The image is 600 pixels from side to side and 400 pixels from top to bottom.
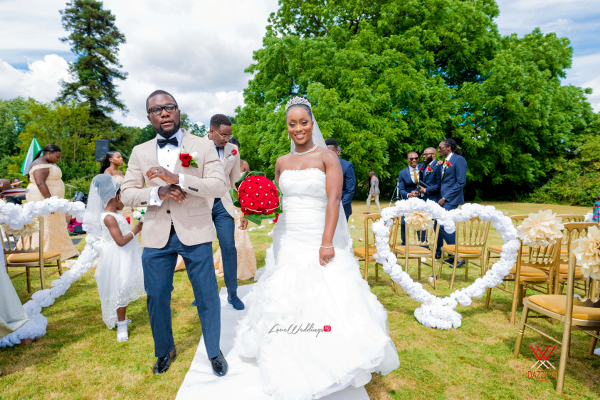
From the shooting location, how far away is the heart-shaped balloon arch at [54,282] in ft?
13.0

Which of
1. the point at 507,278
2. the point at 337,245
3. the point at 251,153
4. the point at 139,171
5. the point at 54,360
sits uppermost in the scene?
the point at 251,153

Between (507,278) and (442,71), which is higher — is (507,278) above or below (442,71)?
below

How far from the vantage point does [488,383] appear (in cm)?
322

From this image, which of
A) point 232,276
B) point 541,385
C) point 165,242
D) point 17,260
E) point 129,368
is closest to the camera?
point 165,242

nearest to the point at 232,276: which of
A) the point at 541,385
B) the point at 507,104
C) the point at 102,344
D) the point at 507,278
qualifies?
the point at 102,344

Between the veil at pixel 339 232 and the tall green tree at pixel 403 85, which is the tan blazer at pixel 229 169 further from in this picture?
the tall green tree at pixel 403 85

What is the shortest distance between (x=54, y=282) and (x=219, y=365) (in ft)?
9.88

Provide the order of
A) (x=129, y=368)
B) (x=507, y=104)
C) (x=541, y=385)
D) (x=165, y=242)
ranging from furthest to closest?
(x=507, y=104) < (x=129, y=368) < (x=541, y=385) < (x=165, y=242)

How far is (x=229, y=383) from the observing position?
3.04 m

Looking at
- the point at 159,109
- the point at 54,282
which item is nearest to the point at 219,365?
the point at 159,109

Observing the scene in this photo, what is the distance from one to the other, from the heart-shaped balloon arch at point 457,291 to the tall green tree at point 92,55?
3969 centimetres

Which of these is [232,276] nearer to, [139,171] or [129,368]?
[129,368]

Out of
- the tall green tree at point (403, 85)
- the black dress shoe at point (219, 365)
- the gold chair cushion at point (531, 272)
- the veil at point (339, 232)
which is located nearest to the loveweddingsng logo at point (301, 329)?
the black dress shoe at point (219, 365)

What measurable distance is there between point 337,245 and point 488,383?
76.6 inches
